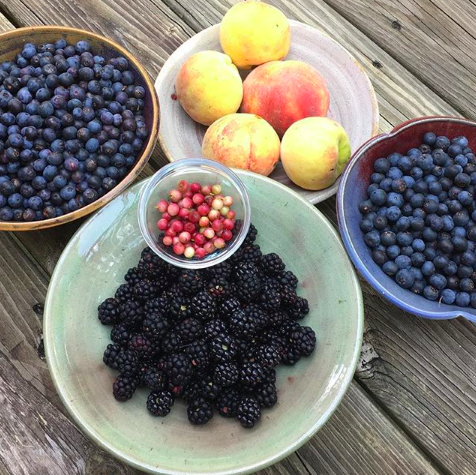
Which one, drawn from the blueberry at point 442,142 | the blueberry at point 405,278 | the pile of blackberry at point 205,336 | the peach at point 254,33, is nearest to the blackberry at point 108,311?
the pile of blackberry at point 205,336

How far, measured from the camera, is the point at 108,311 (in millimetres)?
1041

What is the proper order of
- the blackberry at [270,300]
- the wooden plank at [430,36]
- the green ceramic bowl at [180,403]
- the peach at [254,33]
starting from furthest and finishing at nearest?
1. the wooden plank at [430,36]
2. the peach at [254,33]
3. the blackberry at [270,300]
4. the green ceramic bowl at [180,403]

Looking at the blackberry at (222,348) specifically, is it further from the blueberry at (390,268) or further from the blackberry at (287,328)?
the blueberry at (390,268)

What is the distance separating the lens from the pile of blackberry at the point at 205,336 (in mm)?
967

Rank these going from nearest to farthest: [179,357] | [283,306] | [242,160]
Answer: [179,357] < [283,306] < [242,160]

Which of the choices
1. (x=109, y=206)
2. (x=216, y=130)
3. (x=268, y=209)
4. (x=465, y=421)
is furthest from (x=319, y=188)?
(x=465, y=421)

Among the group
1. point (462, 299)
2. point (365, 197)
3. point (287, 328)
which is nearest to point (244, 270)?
point (287, 328)

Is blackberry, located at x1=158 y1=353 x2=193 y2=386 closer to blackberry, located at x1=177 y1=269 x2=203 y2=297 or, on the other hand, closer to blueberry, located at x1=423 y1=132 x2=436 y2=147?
blackberry, located at x1=177 y1=269 x2=203 y2=297

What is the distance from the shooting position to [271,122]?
4.17 ft

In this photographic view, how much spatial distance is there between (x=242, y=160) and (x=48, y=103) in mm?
439

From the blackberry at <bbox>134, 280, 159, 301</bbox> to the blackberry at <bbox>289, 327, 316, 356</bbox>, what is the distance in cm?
30

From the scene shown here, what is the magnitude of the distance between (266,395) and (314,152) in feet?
1.77

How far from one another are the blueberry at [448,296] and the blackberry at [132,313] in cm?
63

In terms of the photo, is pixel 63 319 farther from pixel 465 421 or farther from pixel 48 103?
pixel 465 421
